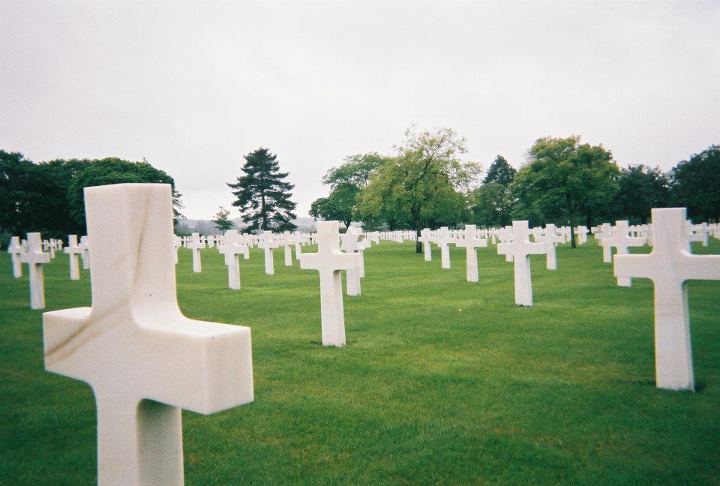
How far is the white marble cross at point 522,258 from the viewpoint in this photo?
413 inches

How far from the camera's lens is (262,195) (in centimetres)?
7375

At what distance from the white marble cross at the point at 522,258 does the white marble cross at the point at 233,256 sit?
8.25 meters

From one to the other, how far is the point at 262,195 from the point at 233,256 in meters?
58.9

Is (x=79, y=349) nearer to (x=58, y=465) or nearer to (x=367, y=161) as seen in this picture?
(x=58, y=465)

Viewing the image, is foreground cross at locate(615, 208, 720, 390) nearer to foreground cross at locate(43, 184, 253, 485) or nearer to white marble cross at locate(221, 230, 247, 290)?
foreground cross at locate(43, 184, 253, 485)

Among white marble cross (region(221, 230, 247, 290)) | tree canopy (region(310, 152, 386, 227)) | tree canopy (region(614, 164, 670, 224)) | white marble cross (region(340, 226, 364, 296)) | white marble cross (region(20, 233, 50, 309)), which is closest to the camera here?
white marble cross (region(20, 233, 50, 309))

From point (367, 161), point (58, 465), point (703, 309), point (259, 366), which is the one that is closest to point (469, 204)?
point (703, 309)

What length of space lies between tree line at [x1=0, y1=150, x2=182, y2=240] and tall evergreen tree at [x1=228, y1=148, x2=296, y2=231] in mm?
17948

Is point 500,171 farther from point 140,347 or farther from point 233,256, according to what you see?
Result: point 140,347

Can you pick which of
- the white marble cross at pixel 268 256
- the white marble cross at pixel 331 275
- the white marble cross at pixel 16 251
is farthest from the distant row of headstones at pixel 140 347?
the white marble cross at pixel 268 256

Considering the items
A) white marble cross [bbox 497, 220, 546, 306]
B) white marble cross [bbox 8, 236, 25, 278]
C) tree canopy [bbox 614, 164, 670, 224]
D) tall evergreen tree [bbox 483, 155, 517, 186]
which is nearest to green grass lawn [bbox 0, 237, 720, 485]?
white marble cross [bbox 497, 220, 546, 306]

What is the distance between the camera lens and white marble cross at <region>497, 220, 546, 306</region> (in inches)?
413

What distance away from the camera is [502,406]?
4.73 metres

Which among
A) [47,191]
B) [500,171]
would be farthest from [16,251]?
[500,171]
